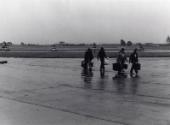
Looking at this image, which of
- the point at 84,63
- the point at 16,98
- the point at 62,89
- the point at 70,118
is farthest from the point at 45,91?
the point at 84,63

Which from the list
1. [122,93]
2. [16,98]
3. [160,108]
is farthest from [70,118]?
[122,93]

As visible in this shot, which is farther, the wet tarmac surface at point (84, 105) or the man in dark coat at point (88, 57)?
the man in dark coat at point (88, 57)

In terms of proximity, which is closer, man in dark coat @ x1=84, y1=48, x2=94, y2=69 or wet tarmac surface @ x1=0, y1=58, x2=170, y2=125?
wet tarmac surface @ x1=0, y1=58, x2=170, y2=125

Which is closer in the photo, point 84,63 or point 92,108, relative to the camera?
point 92,108

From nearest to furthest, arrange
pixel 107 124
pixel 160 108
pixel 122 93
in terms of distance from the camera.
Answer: pixel 107 124 → pixel 160 108 → pixel 122 93

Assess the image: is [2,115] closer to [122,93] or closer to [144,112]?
[144,112]

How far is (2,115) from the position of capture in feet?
29.2

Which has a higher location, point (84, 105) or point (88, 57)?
point (88, 57)

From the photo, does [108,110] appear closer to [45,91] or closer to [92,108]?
[92,108]

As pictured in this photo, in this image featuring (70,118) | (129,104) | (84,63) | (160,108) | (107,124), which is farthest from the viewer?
(84,63)

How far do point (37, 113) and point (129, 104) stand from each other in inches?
119

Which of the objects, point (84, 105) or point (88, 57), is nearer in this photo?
point (84, 105)

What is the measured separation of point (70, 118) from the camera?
8508 mm

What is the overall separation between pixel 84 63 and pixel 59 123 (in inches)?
756
